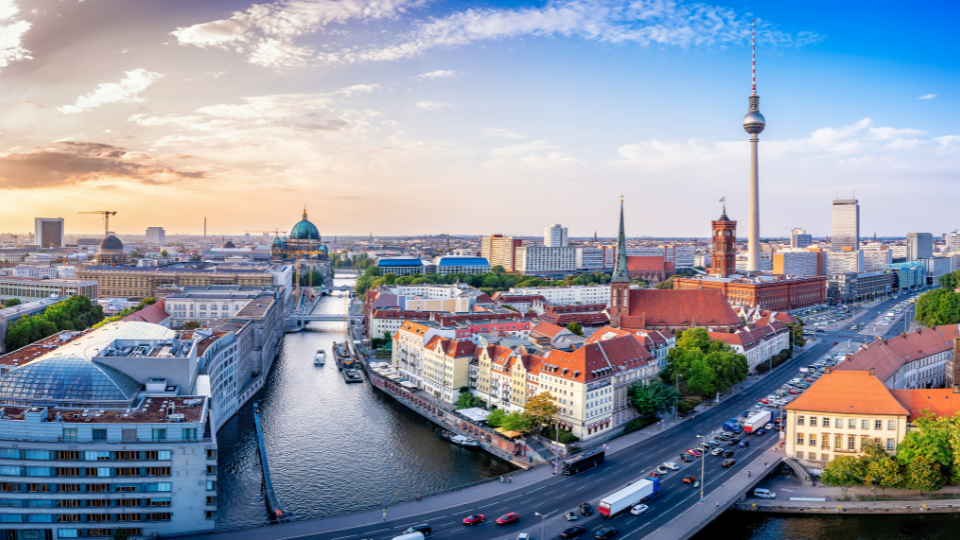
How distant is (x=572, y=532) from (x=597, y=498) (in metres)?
4.77

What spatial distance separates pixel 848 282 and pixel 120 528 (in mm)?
143384

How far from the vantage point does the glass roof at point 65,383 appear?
1319 inches

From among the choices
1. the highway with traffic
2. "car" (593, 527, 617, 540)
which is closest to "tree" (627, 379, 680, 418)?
the highway with traffic

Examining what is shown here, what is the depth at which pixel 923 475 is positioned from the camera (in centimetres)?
3500

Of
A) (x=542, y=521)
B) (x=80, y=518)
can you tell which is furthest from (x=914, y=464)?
(x=80, y=518)

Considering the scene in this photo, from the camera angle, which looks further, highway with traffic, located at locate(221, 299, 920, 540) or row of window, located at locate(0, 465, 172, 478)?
highway with traffic, located at locate(221, 299, 920, 540)

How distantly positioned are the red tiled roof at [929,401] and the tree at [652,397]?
1490 centimetres

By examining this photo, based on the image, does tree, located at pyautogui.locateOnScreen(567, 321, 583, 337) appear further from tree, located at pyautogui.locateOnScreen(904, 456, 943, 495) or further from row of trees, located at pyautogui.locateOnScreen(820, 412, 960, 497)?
tree, located at pyautogui.locateOnScreen(904, 456, 943, 495)

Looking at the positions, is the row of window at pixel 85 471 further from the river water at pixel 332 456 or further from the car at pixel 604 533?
the car at pixel 604 533

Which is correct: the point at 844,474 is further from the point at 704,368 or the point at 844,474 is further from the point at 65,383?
the point at 65,383

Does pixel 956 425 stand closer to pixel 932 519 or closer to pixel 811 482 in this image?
pixel 932 519

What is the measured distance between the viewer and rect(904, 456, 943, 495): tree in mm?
35000

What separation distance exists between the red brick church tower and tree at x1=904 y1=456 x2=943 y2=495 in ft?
271

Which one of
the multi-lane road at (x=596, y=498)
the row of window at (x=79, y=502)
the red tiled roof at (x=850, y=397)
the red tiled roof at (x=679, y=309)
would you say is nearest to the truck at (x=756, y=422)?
the multi-lane road at (x=596, y=498)
